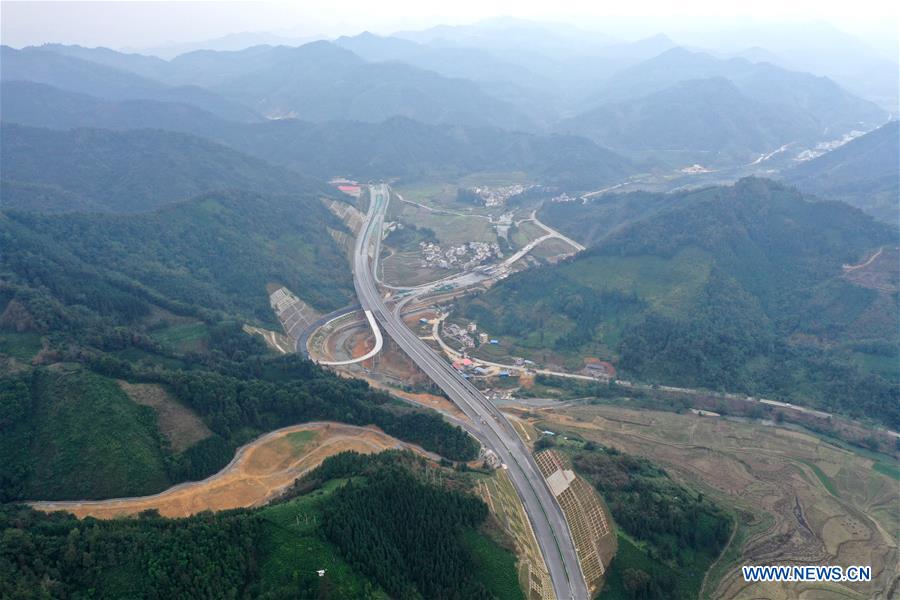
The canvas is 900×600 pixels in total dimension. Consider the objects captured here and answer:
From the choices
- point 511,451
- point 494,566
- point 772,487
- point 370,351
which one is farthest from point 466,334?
point 494,566

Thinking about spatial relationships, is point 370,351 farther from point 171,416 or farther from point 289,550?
point 289,550

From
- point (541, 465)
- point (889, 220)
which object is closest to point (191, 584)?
point (541, 465)

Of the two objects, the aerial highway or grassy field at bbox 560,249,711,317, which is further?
grassy field at bbox 560,249,711,317

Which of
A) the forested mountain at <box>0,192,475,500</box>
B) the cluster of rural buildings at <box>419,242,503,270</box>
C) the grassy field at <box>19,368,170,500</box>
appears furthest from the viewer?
the cluster of rural buildings at <box>419,242,503,270</box>

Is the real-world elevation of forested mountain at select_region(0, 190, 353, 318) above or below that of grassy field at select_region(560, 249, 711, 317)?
above

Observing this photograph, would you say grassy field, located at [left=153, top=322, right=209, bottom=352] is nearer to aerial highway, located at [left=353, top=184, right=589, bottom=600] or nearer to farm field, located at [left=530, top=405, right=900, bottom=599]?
aerial highway, located at [left=353, top=184, right=589, bottom=600]

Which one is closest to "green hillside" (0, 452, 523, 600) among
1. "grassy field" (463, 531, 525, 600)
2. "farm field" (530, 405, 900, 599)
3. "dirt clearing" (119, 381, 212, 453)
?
"grassy field" (463, 531, 525, 600)
